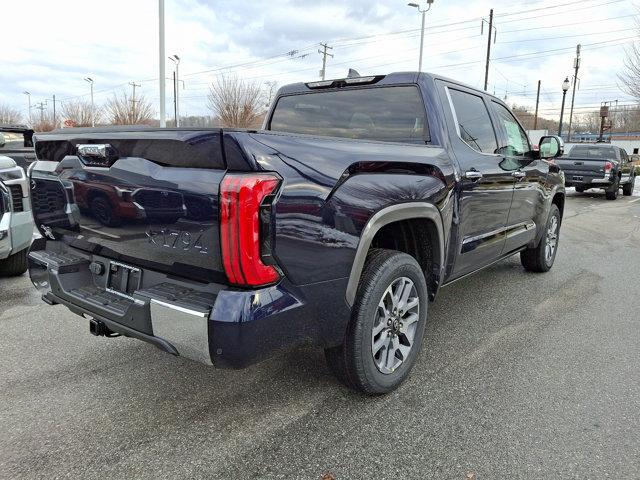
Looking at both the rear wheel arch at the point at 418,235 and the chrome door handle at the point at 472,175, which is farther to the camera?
the chrome door handle at the point at 472,175

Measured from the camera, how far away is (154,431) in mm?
2500

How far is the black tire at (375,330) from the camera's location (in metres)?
2.55

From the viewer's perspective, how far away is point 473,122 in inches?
151

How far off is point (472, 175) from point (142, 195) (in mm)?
2229

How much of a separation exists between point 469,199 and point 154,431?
245 cm

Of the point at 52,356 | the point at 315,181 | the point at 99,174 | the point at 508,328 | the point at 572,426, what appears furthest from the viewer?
the point at 508,328

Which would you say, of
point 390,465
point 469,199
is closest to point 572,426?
point 390,465

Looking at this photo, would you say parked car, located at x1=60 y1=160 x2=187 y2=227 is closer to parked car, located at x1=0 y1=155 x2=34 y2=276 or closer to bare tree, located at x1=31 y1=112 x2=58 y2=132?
parked car, located at x1=0 y1=155 x2=34 y2=276

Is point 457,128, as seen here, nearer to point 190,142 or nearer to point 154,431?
point 190,142

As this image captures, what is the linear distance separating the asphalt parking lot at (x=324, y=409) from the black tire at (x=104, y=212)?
1.05m

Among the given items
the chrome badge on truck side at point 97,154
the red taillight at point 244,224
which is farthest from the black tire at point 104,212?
the red taillight at point 244,224

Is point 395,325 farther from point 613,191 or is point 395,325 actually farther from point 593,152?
point 593,152

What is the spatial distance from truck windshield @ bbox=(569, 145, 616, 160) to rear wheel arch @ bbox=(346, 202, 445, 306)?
15.1 m

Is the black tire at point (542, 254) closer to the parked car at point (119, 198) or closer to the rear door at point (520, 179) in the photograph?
the rear door at point (520, 179)
